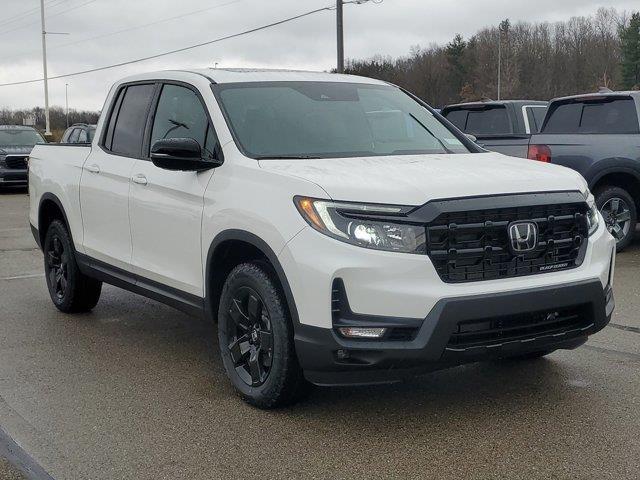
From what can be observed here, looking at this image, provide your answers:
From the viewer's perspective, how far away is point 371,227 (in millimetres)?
3982

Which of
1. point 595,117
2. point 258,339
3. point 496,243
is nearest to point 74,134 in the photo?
point 595,117

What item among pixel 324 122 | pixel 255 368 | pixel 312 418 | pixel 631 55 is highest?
pixel 631 55

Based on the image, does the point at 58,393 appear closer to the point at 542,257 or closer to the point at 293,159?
the point at 293,159

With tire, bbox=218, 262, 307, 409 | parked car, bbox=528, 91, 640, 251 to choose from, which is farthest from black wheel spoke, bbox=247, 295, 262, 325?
parked car, bbox=528, 91, 640, 251

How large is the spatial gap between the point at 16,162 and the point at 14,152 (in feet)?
1.20

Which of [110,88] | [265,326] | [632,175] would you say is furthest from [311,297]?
[632,175]

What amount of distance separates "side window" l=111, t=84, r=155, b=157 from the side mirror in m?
0.97

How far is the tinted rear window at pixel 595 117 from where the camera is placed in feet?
32.1

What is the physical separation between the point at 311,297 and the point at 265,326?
0.56 m

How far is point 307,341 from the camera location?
407 cm

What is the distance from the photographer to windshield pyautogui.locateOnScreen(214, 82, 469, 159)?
16.4 ft

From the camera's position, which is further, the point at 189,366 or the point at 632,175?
the point at 632,175

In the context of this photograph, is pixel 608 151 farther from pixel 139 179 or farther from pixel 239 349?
pixel 239 349

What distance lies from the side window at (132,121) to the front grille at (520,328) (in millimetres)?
2808
